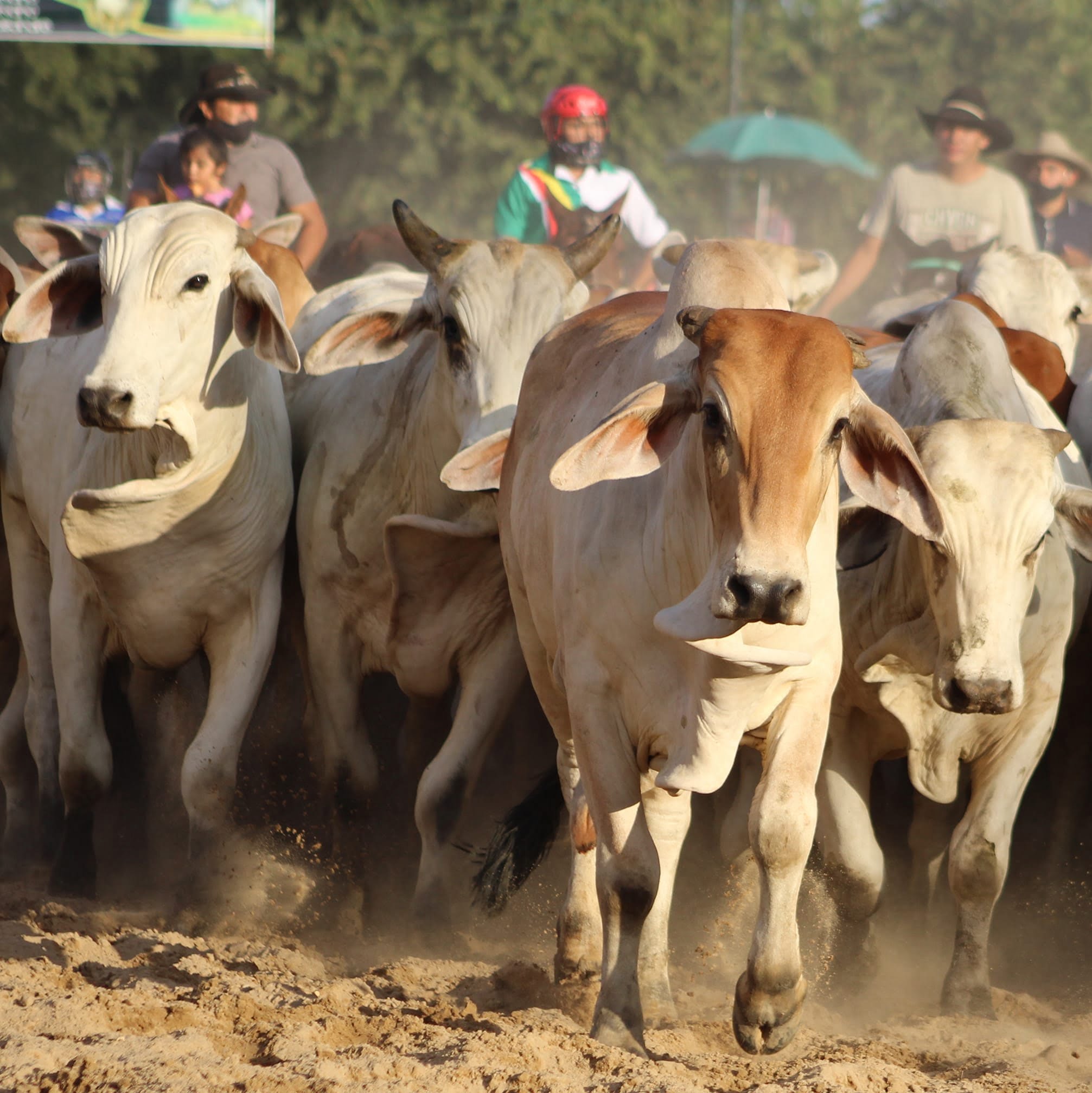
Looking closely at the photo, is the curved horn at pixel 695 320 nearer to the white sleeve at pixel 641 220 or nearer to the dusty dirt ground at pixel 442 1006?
the dusty dirt ground at pixel 442 1006

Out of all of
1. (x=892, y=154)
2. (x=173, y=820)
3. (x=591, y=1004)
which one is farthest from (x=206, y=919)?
(x=892, y=154)

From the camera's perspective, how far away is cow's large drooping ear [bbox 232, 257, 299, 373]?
4879mm

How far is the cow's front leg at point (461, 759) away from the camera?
16.8 ft

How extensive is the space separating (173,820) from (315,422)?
4.59 ft

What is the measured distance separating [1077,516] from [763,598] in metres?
1.50

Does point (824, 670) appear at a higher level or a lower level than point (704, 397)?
lower

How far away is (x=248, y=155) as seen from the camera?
8516 mm

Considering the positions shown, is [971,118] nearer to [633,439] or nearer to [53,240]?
[53,240]

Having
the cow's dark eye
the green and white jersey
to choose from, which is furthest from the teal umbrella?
the cow's dark eye

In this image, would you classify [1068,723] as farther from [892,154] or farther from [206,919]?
[892,154]

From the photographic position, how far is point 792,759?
3613mm

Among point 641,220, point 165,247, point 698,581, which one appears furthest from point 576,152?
point 698,581

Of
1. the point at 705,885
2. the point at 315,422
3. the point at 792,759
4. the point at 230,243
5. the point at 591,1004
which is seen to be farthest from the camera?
the point at 315,422

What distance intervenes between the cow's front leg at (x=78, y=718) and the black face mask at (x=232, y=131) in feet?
12.1
